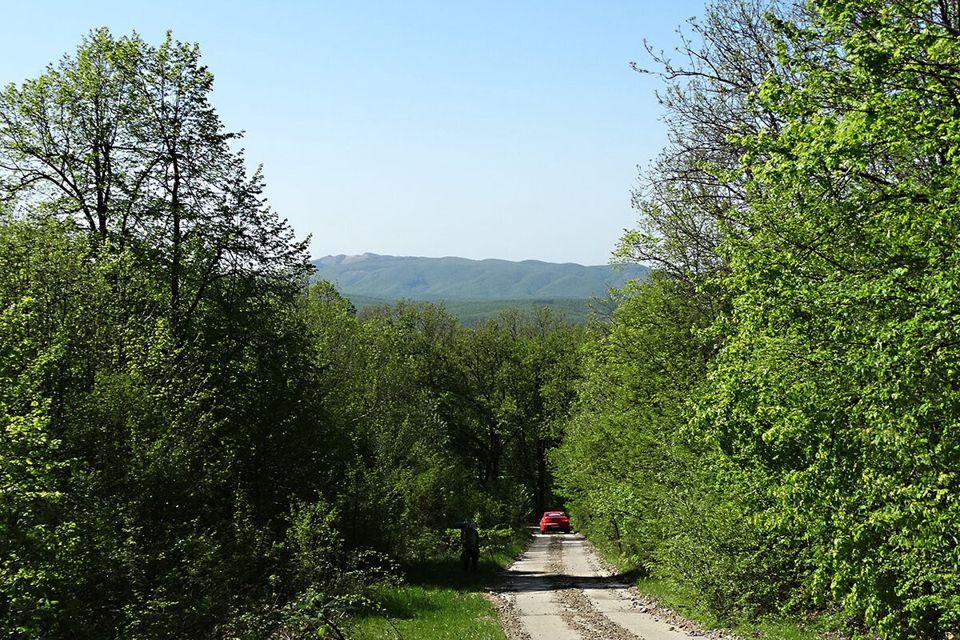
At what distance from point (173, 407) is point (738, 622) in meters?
14.9

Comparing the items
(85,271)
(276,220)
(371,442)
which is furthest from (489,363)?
(85,271)

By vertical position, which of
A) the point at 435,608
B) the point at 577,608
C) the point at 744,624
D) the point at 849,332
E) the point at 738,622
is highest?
the point at 849,332

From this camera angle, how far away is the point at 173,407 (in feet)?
49.6

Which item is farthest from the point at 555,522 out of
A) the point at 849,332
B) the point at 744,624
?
the point at 849,332

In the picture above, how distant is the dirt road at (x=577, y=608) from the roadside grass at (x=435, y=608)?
0.86 m

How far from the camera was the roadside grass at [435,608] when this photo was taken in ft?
62.1

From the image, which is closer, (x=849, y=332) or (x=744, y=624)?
(x=849, y=332)

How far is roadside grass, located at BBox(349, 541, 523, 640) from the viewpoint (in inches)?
746

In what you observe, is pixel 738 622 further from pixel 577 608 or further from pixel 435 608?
pixel 435 608

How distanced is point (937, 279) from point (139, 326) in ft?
49.3

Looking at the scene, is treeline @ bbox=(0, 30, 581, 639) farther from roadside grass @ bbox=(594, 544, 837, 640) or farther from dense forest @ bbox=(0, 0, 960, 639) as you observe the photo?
roadside grass @ bbox=(594, 544, 837, 640)

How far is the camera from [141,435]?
1345cm

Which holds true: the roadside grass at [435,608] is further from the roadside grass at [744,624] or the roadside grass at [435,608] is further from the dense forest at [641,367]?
the roadside grass at [744,624]

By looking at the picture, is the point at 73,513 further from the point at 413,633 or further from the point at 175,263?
the point at 175,263
